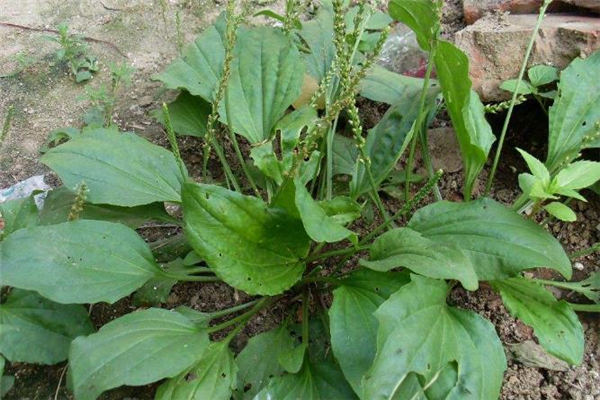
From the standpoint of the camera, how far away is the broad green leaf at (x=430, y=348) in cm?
150

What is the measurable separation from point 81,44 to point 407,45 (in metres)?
1.46

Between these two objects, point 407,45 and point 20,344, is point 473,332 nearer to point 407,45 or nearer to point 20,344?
point 20,344

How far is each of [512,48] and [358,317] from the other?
1.28m

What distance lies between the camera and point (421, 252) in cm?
160

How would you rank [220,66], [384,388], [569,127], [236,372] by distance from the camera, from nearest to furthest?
[384,388], [236,372], [569,127], [220,66]

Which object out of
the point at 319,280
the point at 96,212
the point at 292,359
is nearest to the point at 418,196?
the point at 319,280

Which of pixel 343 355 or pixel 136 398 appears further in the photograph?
pixel 136 398

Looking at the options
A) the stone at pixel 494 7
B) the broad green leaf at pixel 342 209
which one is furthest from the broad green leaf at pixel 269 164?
the stone at pixel 494 7

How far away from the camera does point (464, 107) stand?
1.80 m

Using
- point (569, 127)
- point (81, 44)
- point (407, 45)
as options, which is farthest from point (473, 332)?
point (81, 44)

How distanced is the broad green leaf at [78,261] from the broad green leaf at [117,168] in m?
0.13

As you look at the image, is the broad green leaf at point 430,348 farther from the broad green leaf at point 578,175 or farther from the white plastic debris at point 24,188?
the white plastic debris at point 24,188

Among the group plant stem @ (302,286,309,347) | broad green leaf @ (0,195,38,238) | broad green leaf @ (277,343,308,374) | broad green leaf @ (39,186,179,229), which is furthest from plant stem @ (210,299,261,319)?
broad green leaf @ (0,195,38,238)

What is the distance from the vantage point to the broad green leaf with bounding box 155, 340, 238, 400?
5.37ft
